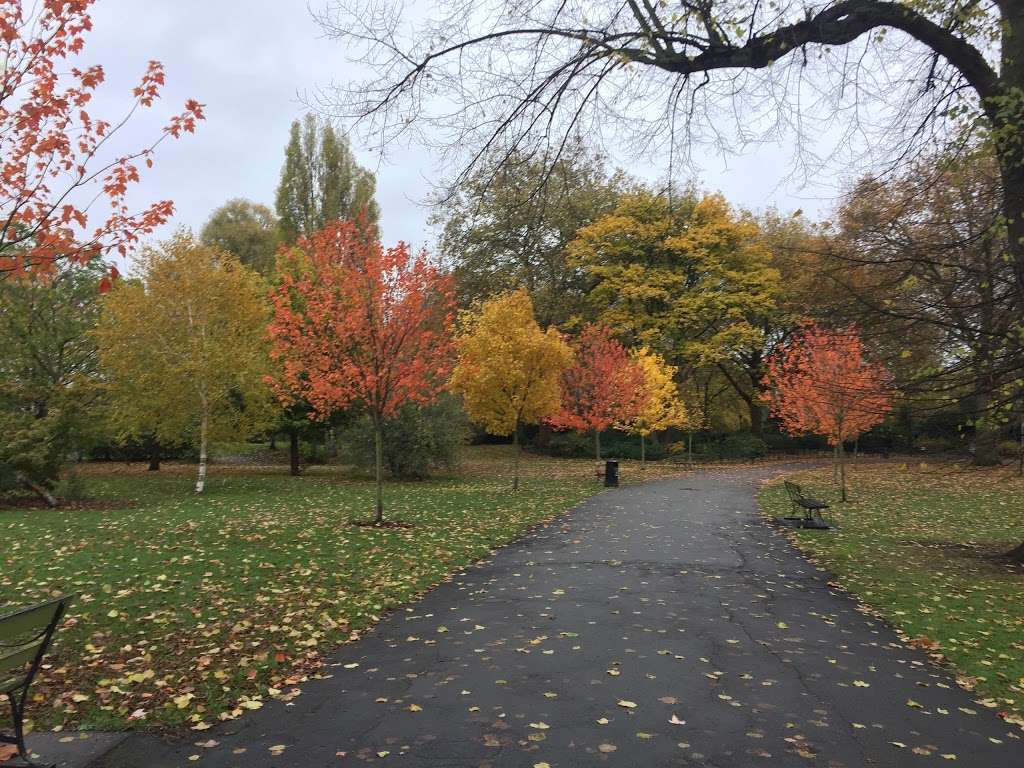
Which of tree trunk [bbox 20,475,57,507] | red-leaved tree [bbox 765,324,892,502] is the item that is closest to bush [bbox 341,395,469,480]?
tree trunk [bbox 20,475,57,507]

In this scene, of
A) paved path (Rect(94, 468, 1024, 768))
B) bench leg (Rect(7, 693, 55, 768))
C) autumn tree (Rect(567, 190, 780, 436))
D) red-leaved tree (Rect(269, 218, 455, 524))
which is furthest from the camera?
autumn tree (Rect(567, 190, 780, 436))

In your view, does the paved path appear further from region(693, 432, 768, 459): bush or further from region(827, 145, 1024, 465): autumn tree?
region(693, 432, 768, 459): bush

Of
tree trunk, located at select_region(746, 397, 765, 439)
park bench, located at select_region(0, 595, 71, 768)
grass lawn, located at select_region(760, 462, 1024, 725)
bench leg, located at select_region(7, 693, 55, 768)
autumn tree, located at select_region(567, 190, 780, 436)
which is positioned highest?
autumn tree, located at select_region(567, 190, 780, 436)

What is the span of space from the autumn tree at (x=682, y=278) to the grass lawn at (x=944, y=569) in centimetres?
1651

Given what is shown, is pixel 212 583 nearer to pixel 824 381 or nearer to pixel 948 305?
pixel 948 305

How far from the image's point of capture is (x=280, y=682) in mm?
4781

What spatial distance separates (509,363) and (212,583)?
12.0 m

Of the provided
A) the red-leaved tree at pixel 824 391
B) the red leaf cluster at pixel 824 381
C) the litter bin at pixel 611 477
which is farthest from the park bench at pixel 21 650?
the litter bin at pixel 611 477

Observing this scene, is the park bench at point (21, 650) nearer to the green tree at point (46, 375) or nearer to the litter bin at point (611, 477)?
the green tree at point (46, 375)

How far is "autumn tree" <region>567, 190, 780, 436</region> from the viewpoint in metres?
35.1

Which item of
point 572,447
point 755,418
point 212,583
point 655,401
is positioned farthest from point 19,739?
point 755,418

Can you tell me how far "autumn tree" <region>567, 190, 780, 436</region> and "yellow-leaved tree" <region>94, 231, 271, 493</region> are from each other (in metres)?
19.5

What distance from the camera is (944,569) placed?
9.19m

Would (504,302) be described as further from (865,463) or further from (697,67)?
(865,463)
